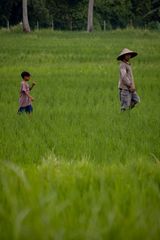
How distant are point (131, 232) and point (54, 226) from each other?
26 centimetres

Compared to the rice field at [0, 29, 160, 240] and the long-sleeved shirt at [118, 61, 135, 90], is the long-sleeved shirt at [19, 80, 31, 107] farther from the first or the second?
the long-sleeved shirt at [118, 61, 135, 90]

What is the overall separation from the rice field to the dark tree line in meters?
31.4

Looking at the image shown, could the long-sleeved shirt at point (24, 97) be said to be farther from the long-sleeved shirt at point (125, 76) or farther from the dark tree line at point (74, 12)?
the dark tree line at point (74, 12)

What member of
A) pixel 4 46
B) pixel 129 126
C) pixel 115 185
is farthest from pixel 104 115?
pixel 4 46

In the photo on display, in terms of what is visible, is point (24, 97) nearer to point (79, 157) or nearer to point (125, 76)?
point (125, 76)

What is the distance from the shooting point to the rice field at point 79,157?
2.04 metres

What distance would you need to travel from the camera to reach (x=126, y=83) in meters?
9.71

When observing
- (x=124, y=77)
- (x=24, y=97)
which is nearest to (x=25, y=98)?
(x=24, y=97)

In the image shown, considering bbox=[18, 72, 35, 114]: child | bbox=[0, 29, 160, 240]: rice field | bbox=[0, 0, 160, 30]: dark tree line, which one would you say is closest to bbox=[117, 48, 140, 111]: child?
bbox=[0, 29, 160, 240]: rice field

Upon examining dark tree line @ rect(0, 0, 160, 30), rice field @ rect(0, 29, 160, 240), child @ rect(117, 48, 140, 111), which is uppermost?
dark tree line @ rect(0, 0, 160, 30)

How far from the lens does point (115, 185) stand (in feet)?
9.06

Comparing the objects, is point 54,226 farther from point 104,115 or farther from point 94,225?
point 104,115

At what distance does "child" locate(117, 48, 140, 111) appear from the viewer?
9641 mm

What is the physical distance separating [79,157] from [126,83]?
4.47 meters
